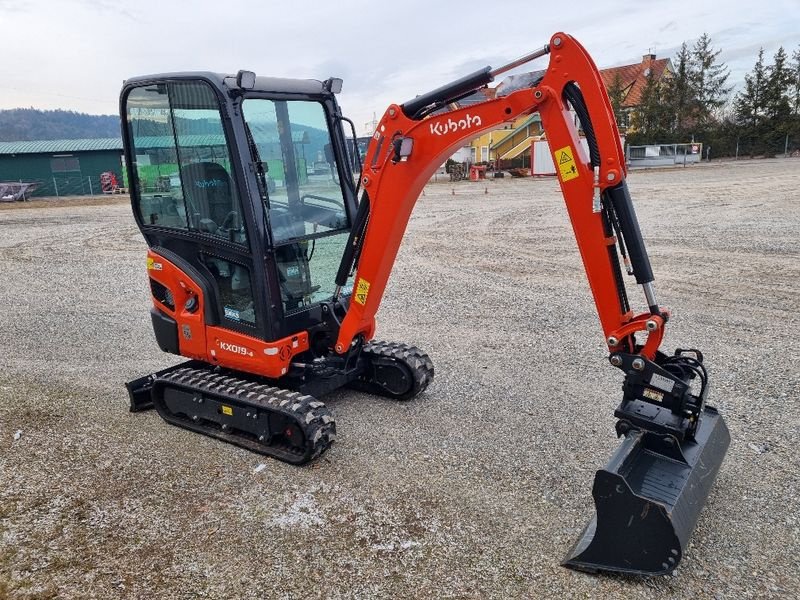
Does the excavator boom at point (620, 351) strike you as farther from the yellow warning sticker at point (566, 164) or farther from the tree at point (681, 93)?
the tree at point (681, 93)

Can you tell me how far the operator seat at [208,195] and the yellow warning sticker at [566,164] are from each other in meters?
2.44

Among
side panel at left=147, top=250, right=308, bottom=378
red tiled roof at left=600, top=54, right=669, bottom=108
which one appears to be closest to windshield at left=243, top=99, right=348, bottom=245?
side panel at left=147, top=250, right=308, bottom=378

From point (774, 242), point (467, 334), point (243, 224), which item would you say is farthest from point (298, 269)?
point (774, 242)

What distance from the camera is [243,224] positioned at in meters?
4.73

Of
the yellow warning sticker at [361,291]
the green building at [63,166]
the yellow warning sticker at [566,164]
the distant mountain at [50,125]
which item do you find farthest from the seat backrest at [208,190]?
the distant mountain at [50,125]

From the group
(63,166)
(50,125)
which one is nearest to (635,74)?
(63,166)

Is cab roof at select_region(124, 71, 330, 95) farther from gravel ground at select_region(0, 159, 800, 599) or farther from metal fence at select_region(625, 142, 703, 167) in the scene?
metal fence at select_region(625, 142, 703, 167)

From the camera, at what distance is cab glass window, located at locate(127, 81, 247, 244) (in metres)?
4.75

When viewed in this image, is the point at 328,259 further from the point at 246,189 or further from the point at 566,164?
the point at 566,164

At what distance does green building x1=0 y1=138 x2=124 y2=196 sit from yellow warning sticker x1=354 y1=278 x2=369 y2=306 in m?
37.8

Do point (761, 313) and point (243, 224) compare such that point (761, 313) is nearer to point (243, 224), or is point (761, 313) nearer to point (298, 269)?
point (298, 269)

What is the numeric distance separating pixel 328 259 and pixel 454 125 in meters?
1.74

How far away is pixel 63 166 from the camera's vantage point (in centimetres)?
3862

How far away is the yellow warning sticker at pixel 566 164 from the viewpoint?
3.80m
